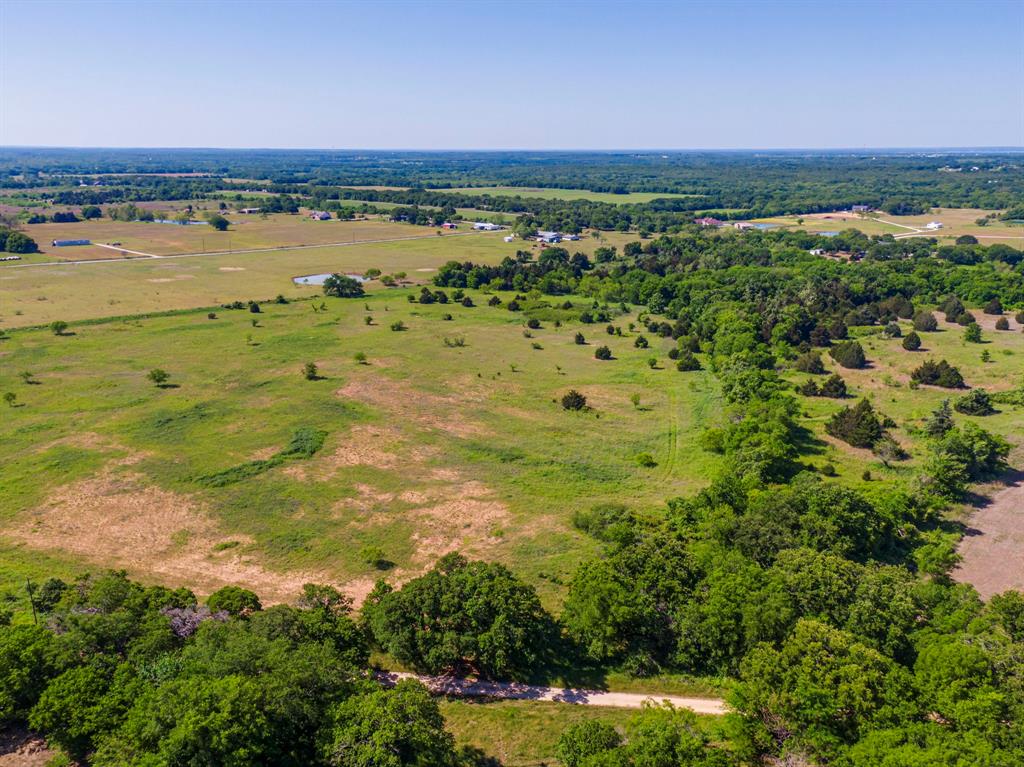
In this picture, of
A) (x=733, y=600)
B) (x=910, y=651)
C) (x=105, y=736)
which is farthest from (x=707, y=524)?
(x=105, y=736)

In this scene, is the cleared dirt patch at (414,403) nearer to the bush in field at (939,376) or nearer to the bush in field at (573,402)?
the bush in field at (573,402)

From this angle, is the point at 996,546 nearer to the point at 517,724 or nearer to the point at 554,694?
the point at 554,694

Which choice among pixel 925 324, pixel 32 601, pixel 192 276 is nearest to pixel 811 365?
pixel 925 324

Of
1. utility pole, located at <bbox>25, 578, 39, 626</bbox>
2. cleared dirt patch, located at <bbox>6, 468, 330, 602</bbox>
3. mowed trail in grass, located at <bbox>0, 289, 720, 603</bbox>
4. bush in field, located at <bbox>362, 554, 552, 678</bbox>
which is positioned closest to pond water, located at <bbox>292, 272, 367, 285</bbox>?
mowed trail in grass, located at <bbox>0, 289, 720, 603</bbox>

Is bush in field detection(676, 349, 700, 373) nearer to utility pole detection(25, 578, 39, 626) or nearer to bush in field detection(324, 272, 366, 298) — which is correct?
bush in field detection(324, 272, 366, 298)

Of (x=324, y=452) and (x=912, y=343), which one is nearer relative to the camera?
(x=324, y=452)

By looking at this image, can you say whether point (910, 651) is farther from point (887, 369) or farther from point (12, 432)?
point (12, 432)
